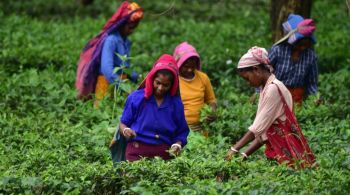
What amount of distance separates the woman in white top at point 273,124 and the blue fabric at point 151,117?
0.78 meters

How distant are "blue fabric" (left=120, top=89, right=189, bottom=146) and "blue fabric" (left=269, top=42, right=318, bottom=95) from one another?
282 centimetres

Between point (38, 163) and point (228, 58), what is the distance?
6.86 metres

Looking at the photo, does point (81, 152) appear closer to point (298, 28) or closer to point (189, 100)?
point (189, 100)

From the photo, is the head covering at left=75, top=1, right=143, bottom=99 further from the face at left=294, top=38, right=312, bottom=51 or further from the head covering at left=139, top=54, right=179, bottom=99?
the head covering at left=139, top=54, right=179, bottom=99

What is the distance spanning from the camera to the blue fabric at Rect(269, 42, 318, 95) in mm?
11305

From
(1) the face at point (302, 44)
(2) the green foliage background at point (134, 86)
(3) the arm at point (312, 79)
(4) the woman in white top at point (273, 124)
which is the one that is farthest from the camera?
(3) the arm at point (312, 79)

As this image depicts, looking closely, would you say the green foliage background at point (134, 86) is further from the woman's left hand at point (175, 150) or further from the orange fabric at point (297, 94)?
the woman's left hand at point (175, 150)

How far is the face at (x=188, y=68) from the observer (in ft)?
35.0

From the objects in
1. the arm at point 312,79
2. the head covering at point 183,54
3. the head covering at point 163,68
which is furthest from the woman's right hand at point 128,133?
the arm at point 312,79

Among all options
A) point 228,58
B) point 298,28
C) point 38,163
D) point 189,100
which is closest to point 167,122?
point 38,163

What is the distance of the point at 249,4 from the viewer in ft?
75.0

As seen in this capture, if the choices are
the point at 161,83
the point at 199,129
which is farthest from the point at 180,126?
the point at 199,129

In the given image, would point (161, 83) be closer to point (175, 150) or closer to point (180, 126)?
point (180, 126)

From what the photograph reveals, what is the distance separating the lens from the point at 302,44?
11.2 m
